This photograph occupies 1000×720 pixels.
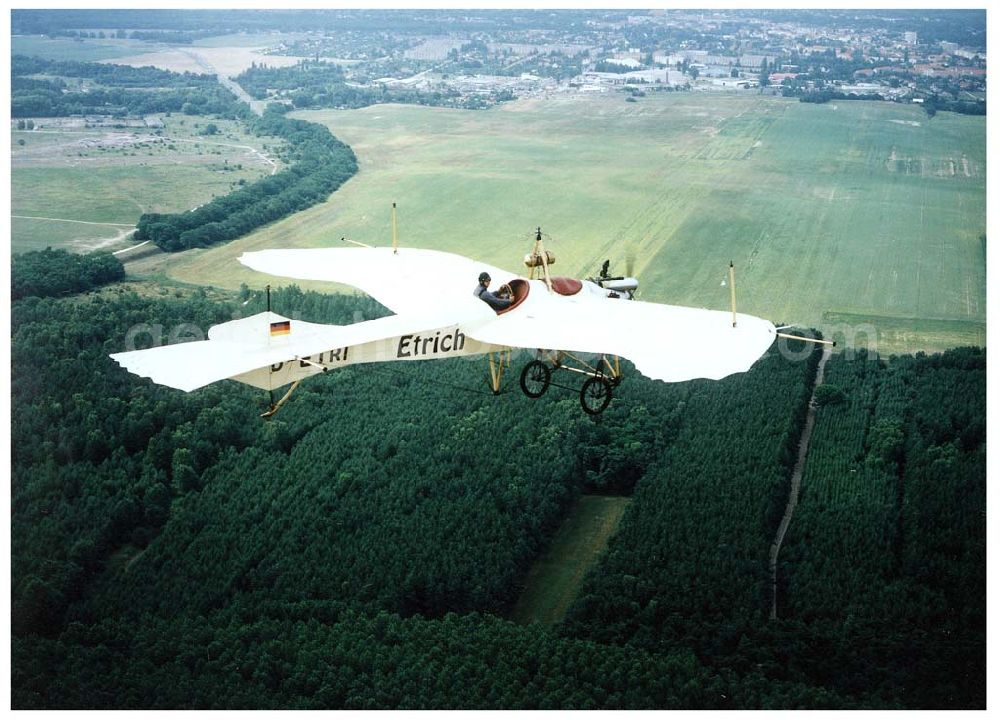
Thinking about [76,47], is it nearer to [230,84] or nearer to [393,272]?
[230,84]

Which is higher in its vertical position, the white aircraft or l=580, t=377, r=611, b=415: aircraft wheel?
the white aircraft

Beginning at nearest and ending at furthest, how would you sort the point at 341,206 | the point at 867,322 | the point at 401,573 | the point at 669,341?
1. the point at 669,341
2. the point at 401,573
3. the point at 867,322
4. the point at 341,206

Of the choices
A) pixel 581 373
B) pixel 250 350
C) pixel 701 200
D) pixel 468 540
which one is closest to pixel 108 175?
A: pixel 701 200

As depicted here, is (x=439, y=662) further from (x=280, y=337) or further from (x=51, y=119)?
(x=51, y=119)

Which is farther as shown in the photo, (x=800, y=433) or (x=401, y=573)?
(x=800, y=433)

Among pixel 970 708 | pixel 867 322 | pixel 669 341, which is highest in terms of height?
pixel 669 341

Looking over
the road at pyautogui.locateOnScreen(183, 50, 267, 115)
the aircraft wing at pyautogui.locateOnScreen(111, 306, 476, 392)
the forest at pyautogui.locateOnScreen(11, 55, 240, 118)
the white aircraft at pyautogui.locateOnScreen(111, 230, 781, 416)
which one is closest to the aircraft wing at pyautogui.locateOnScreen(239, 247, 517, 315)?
the white aircraft at pyautogui.locateOnScreen(111, 230, 781, 416)

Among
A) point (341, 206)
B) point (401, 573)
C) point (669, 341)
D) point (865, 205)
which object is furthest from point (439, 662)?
point (865, 205)

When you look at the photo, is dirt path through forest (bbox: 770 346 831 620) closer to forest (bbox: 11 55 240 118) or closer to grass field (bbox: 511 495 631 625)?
grass field (bbox: 511 495 631 625)
